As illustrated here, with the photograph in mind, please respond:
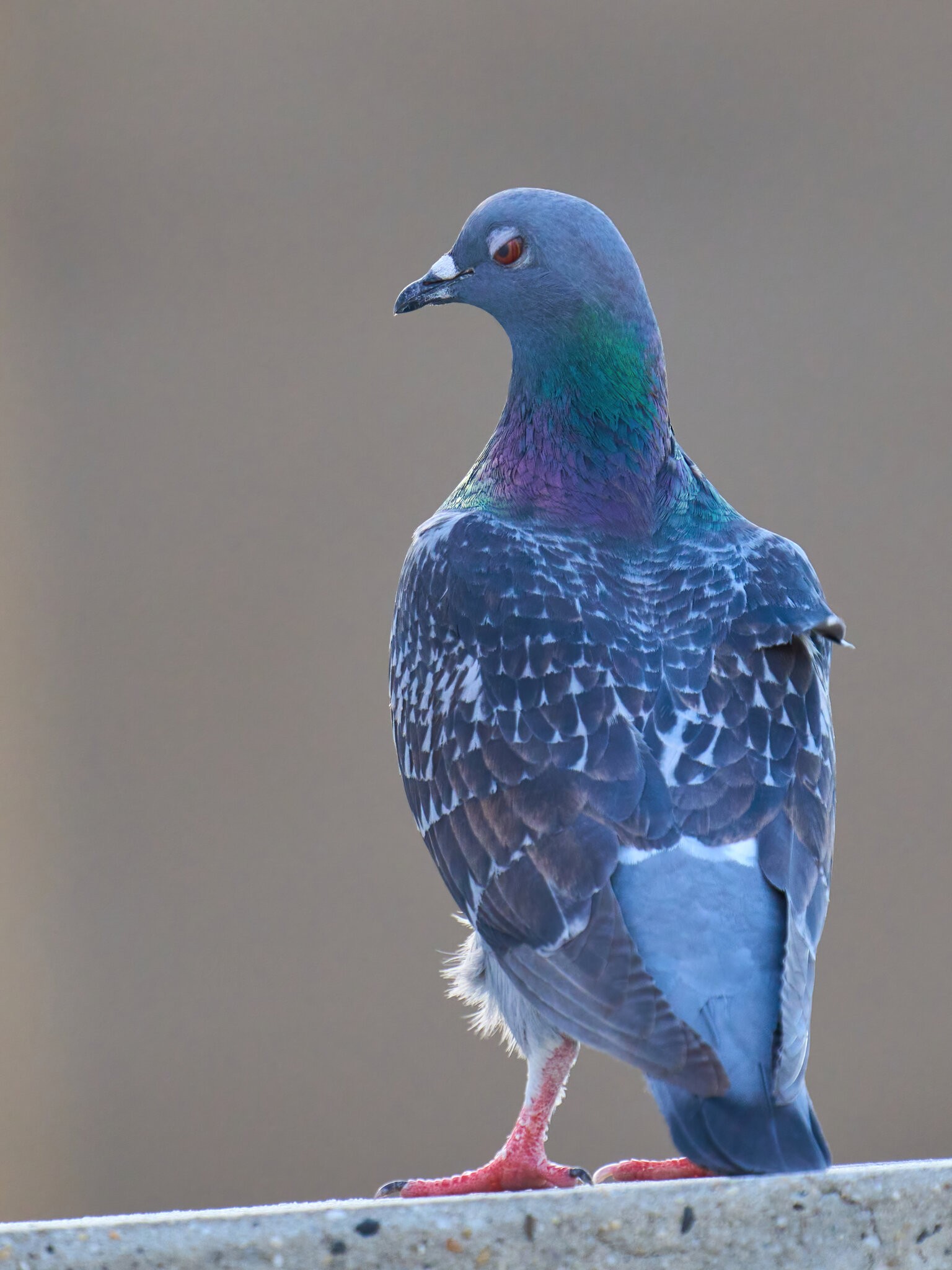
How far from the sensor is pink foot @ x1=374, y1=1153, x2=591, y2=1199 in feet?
7.25

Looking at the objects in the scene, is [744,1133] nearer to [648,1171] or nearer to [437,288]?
[648,1171]

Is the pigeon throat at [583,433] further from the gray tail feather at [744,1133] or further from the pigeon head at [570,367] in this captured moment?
the gray tail feather at [744,1133]

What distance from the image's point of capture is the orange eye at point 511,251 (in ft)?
9.22

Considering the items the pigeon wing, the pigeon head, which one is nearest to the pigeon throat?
the pigeon head

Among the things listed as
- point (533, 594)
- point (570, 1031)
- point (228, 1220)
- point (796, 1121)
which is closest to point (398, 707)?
point (533, 594)

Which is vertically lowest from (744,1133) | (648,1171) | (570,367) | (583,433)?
(648,1171)

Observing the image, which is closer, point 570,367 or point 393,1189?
point 393,1189

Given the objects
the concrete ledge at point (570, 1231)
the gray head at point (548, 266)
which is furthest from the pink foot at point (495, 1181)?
the gray head at point (548, 266)

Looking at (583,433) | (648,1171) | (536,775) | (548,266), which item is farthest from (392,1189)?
(548,266)

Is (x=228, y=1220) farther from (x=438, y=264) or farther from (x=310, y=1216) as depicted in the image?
(x=438, y=264)

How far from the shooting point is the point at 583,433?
9.04ft

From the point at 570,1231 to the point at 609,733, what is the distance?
846 mm

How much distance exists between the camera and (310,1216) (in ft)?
4.99

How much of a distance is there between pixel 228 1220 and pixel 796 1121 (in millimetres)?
728
